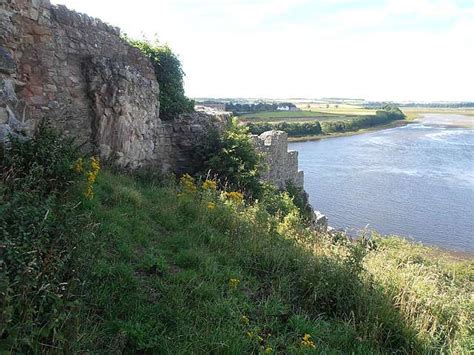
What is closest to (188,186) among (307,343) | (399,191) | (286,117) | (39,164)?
(39,164)

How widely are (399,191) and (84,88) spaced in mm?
24190

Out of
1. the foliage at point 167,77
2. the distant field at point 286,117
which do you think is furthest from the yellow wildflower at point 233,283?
the distant field at point 286,117

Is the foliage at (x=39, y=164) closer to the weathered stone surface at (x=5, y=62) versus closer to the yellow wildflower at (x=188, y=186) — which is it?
the weathered stone surface at (x=5, y=62)

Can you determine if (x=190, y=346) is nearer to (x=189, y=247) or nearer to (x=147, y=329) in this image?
(x=147, y=329)

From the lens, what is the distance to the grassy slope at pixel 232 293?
132 inches

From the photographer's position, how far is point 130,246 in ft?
15.6

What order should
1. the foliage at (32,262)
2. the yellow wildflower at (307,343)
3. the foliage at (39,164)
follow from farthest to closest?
the foliage at (39,164), the yellow wildflower at (307,343), the foliage at (32,262)

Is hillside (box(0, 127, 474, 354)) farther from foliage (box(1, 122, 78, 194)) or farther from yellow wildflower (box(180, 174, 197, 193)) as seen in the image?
yellow wildflower (box(180, 174, 197, 193))

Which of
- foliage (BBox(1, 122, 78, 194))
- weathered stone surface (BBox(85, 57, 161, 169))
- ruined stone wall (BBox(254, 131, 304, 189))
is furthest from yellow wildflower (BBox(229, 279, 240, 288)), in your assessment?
ruined stone wall (BBox(254, 131, 304, 189))

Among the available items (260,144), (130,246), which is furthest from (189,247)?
(260,144)

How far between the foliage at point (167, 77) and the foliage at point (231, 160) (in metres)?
1.13

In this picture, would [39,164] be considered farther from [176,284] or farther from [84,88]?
[84,88]

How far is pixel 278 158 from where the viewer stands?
14438 millimetres

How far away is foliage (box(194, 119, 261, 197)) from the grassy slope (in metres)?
3.25
